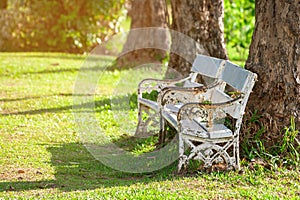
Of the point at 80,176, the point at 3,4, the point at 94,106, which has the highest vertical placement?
the point at 3,4

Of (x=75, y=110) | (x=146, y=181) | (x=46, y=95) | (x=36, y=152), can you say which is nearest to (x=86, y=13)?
(x=46, y=95)

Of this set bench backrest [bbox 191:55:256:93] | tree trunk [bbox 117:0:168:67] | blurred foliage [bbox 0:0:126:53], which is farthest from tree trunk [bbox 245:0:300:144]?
blurred foliage [bbox 0:0:126:53]

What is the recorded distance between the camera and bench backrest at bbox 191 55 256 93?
20.2 feet

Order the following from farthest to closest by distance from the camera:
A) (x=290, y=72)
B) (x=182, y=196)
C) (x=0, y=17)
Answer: (x=0, y=17)
(x=290, y=72)
(x=182, y=196)

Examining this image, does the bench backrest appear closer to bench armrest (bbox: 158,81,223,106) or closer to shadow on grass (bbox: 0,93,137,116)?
bench armrest (bbox: 158,81,223,106)

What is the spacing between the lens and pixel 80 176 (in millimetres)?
6422

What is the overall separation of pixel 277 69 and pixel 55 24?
1232 centimetres

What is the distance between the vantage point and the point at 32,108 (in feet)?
33.6

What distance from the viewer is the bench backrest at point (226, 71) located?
6.14 m

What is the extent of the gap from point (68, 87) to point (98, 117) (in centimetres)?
309

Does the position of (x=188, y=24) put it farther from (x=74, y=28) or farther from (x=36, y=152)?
(x=74, y=28)

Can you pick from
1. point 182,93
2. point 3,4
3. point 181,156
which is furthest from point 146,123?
point 3,4

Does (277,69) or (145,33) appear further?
(145,33)

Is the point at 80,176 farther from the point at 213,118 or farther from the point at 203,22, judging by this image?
the point at 203,22
